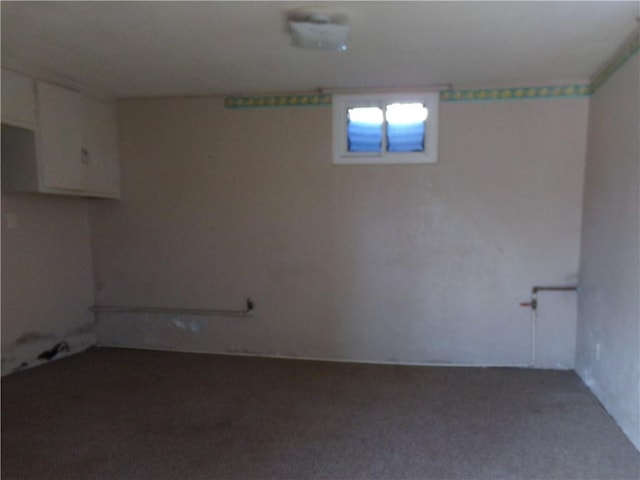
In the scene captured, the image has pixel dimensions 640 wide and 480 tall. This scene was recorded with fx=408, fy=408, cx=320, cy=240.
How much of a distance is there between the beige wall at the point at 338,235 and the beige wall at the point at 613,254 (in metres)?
0.25

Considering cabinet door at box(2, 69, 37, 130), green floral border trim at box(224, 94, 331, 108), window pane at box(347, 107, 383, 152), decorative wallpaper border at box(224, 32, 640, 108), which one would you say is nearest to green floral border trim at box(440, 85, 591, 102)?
decorative wallpaper border at box(224, 32, 640, 108)

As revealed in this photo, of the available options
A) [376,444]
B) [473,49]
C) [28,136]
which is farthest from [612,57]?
[28,136]

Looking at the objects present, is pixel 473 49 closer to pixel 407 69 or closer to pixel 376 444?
pixel 407 69

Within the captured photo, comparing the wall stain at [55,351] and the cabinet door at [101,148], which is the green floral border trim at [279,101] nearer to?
the cabinet door at [101,148]

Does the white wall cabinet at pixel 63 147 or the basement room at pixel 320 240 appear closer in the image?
the basement room at pixel 320 240

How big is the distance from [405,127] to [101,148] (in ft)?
9.18

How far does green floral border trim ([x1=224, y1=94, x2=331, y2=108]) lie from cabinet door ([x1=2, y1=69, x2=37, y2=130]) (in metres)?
1.50

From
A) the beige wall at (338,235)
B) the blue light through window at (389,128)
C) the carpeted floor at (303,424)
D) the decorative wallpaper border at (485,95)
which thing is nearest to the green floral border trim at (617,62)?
the decorative wallpaper border at (485,95)

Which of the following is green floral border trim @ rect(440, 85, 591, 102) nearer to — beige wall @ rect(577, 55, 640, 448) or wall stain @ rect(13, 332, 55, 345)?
beige wall @ rect(577, 55, 640, 448)

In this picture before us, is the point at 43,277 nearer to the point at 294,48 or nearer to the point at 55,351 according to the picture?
the point at 55,351

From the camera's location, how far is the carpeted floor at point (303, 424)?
6.98 ft

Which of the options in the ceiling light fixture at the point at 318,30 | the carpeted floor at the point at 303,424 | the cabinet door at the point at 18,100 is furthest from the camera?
the cabinet door at the point at 18,100

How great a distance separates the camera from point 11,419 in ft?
8.61

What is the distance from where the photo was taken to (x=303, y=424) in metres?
2.57
